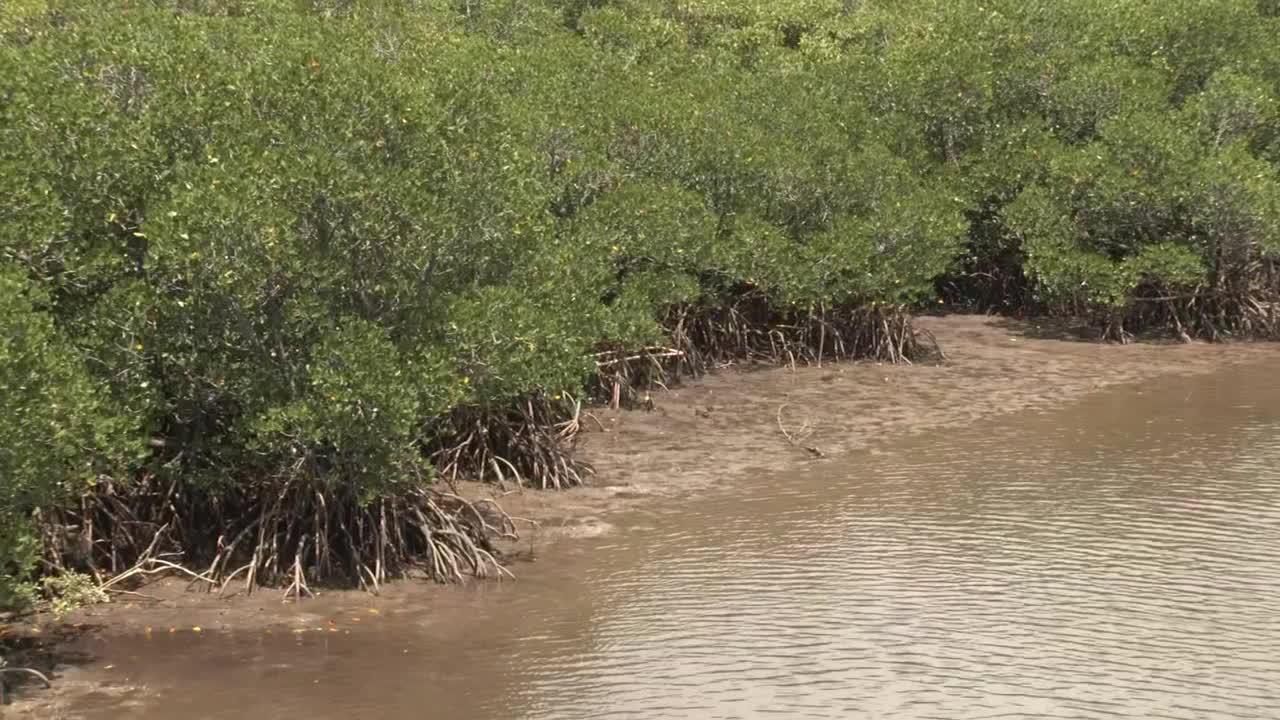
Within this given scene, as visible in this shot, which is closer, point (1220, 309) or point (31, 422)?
point (31, 422)

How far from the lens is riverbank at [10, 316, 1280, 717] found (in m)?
10.3

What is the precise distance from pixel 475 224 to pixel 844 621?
414 centimetres

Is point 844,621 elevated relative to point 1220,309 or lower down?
lower down

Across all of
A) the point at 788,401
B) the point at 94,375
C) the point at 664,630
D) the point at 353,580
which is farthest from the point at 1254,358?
the point at 94,375

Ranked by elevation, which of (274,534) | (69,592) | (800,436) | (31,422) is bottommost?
(69,592)

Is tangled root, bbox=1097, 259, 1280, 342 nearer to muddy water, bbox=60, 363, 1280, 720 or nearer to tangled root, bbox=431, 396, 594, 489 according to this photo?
muddy water, bbox=60, 363, 1280, 720

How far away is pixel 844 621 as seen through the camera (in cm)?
1058

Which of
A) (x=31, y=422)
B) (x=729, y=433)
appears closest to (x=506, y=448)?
(x=729, y=433)

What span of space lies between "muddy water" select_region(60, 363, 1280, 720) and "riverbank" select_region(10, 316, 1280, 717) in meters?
0.17

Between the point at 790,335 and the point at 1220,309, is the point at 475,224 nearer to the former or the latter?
the point at 790,335

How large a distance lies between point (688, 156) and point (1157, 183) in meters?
6.51

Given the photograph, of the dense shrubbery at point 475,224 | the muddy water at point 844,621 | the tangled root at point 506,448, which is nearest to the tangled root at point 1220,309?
the dense shrubbery at point 475,224

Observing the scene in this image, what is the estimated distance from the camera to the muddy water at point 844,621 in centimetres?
924

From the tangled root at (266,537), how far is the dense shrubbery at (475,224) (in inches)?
1.2
